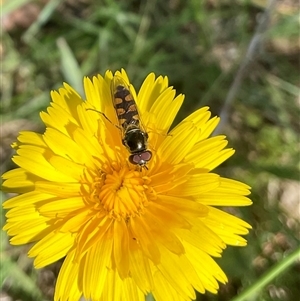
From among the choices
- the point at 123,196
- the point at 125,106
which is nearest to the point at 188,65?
the point at 125,106

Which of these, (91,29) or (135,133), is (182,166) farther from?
(91,29)

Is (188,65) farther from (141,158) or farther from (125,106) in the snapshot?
(141,158)

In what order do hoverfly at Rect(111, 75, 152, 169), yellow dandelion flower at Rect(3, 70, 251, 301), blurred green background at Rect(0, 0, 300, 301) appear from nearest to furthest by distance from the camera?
yellow dandelion flower at Rect(3, 70, 251, 301) < hoverfly at Rect(111, 75, 152, 169) < blurred green background at Rect(0, 0, 300, 301)

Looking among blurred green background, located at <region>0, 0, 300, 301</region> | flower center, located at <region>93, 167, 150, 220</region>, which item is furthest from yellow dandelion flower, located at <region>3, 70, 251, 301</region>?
blurred green background, located at <region>0, 0, 300, 301</region>

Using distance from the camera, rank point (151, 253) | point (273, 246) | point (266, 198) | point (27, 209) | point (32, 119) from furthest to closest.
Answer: point (32, 119), point (266, 198), point (273, 246), point (27, 209), point (151, 253)

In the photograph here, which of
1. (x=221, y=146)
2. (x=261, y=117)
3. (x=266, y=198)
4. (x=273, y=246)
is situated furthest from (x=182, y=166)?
(x=261, y=117)

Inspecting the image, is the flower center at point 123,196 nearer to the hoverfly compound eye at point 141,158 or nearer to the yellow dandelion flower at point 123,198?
the yellow dandelion flower at point 123,198

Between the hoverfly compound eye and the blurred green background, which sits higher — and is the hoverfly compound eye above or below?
below

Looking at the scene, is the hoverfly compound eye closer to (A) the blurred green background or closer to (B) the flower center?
(B) the flower center
